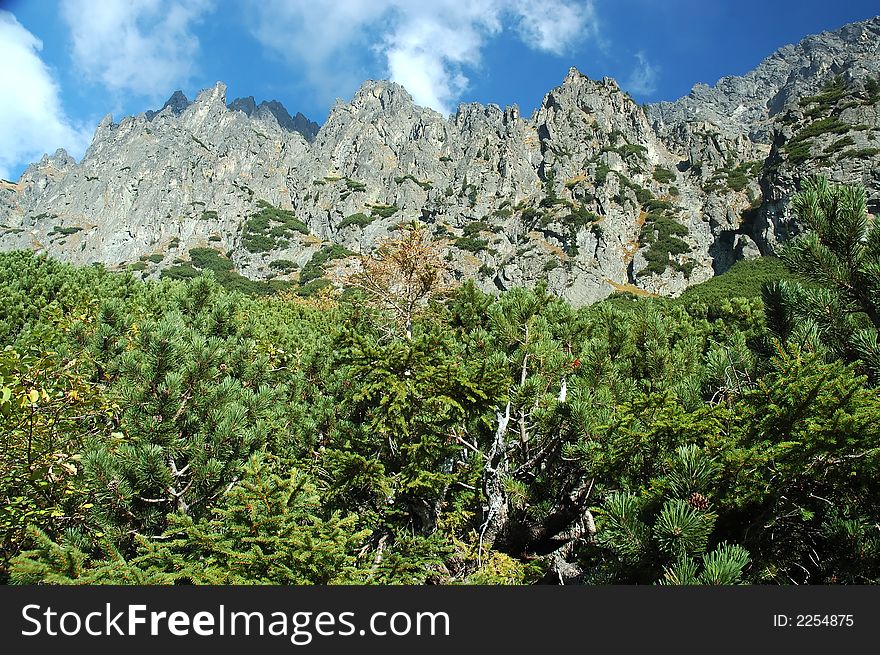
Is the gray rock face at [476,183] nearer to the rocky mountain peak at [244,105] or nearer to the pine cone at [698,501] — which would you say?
the rocky mountain peak at [244,105]

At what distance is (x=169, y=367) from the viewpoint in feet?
18.1

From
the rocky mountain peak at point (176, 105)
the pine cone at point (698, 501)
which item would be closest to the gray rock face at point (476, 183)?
the rocky mountain peak at point (176, 105)

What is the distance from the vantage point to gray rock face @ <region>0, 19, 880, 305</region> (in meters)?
69.0

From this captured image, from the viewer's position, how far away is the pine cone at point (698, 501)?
10.1ft

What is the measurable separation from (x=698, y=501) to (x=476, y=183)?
104 m

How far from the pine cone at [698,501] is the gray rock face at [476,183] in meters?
56.1

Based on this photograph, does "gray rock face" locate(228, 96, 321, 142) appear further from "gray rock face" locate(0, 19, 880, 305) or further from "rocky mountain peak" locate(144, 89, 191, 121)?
"rocky mountain peak" locate(144, 89, 191, 121)

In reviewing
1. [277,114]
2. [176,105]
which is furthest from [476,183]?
[176,105]

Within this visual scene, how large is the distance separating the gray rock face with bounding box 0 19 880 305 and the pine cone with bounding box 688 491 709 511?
56.1 metres

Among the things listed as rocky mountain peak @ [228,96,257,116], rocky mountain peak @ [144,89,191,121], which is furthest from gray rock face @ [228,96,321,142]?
rocky mountain peak @ [144,89,191,121]

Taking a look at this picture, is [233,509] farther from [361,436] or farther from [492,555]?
[492,555]

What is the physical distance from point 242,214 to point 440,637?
4847 inches

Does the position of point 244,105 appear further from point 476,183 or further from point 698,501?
point 698,501

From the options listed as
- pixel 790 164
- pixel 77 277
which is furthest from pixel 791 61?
pixel 77 277
